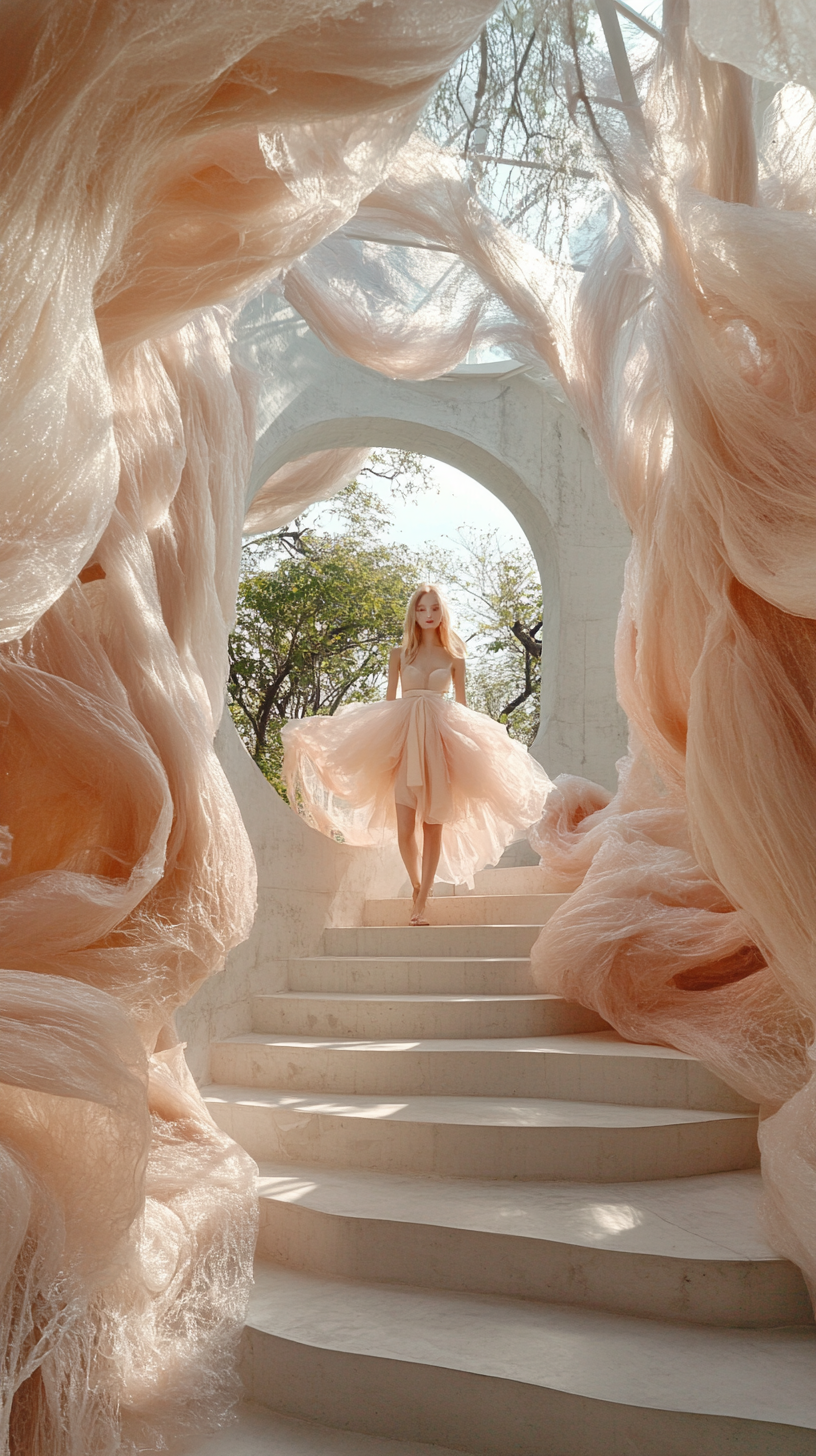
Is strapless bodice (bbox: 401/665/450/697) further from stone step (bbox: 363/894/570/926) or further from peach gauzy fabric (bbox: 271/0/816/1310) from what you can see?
peach gauzy fabric (bbox: 271/0/816/1310)

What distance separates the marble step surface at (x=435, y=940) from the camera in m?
4.22

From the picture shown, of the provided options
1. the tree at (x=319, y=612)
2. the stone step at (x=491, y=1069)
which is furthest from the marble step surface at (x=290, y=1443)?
the tree at (x=319, y=612)

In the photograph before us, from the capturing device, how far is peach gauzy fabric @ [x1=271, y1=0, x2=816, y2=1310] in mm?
2289

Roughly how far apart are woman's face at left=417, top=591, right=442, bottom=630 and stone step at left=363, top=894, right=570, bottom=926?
4.92ft

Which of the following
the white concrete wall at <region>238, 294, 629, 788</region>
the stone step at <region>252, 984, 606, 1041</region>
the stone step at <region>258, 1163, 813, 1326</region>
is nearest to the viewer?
the stone step at <region>258, 1163, 813, 1326</region>

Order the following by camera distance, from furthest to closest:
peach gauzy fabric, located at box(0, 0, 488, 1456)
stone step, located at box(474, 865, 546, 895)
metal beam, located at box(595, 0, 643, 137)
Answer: stone step, located at box(474, 865, 546, 895) < metal beam, located at box(595, 0, 643, 137) < peach gauzy fabric, located at box(0, 0, 488, 1456)

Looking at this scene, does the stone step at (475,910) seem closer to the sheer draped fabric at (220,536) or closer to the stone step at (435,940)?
the stone step at (435,940)

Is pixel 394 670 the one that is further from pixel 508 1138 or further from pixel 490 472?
pixel 508 1138

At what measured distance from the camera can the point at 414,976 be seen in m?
4.10

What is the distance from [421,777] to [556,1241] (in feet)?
8.96

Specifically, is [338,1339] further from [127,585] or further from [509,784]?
[509,784]

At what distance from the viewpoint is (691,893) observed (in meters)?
3.45

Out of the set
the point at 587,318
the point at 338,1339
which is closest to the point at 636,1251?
the point at 338,1339

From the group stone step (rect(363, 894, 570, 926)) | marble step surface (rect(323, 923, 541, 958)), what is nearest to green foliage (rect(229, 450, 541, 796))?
stone step (rect(363, 894, 570, 926))
